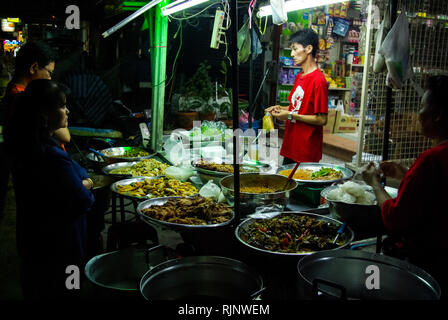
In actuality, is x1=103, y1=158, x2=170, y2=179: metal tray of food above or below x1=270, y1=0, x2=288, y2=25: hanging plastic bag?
below

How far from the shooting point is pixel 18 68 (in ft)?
10.8

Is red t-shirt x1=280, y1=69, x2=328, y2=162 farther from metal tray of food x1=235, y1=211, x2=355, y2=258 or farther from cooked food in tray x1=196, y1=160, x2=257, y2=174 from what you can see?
metal tray of food x1=235, y1=211, x2=355, y2=258

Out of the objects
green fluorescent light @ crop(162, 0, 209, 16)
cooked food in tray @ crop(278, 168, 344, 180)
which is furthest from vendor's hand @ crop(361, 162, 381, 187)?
green fluorescent light @ crop(162, 0, 209, 16)

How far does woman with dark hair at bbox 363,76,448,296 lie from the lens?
1728 millimetres

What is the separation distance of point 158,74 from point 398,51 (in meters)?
3.69

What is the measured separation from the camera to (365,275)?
1773 millimetres

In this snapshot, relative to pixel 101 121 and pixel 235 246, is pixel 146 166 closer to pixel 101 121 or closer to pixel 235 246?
pixel 235 246

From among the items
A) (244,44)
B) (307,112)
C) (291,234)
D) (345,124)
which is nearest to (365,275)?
(291,234)

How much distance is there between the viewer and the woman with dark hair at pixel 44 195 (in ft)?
6.88

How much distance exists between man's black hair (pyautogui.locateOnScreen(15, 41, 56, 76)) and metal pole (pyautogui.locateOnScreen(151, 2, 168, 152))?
6.95ft

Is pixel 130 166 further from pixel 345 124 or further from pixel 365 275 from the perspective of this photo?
pixel 345 124

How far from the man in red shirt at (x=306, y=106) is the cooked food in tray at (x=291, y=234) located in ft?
5.93
